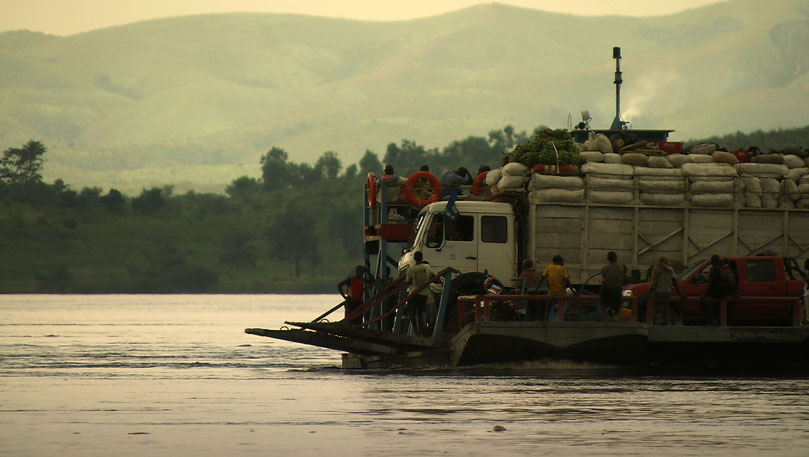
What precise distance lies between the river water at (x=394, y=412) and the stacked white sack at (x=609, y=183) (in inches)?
131

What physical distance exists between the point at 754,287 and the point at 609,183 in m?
3.46

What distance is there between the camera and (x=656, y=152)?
2834cm

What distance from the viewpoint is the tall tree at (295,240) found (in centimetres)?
17625

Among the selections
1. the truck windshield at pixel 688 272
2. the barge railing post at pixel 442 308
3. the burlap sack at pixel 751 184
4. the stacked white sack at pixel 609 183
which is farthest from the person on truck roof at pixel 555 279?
the burlap sack at pixel 751 184

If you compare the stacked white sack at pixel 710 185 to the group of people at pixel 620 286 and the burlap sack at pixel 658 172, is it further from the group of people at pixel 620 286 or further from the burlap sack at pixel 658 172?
the group of people at pixel 620 286

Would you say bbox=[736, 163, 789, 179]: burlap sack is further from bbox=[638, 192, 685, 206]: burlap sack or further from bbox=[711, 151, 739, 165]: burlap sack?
bbox=[638, 192, 685, 206]: burlap sack

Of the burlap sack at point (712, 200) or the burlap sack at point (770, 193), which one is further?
the burlap sack at point (770, 193)

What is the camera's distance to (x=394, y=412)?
19000 millimetres

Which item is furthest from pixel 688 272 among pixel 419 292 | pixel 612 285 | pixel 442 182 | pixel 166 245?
pixel 166 245

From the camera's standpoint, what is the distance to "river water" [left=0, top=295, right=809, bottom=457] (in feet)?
50.4

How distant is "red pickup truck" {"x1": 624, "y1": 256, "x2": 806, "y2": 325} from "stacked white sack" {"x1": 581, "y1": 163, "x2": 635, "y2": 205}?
7.51ft

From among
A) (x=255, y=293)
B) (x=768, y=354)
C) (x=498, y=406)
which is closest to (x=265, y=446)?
(x=498, y=406)

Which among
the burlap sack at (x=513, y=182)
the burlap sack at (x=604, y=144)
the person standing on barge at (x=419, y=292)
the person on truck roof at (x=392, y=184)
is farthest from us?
the person on truck roof at (x=392, y=184)

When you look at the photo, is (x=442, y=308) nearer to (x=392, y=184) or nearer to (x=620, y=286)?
(x=620, y=286)
